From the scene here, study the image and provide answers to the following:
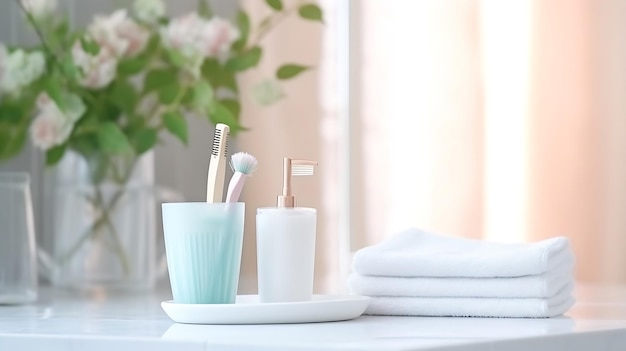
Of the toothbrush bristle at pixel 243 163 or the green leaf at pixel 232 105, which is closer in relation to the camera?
the toothbrush bristle at pixel 243 163

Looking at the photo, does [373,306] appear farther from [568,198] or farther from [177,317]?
[568,198]

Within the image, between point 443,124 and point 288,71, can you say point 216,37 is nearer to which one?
point 288,71

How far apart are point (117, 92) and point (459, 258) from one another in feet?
3.07

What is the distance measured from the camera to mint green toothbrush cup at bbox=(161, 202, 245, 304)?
95 cm

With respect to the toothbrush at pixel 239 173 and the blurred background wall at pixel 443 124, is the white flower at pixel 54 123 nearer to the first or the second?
the blurred background wall at pixel 443 124

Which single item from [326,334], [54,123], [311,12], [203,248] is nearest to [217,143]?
[203,248]

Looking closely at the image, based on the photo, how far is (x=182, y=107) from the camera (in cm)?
182

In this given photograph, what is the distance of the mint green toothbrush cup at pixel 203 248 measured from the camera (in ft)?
3.10

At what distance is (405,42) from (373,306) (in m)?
1.10

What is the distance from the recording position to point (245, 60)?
5.82ft

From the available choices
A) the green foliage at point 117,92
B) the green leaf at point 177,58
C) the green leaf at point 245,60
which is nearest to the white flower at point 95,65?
the green foliage at point 117,92

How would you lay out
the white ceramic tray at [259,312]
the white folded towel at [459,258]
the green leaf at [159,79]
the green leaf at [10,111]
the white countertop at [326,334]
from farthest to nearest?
the green leaf at [159,79] < the green leaf at [10,111] < the white folded towel at [459,258] < the white ceramic tray at [259,312] < the white countertop at [326,334]

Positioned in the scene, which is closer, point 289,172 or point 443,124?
point 289,172

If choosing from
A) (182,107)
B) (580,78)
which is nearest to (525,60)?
(580,78)
